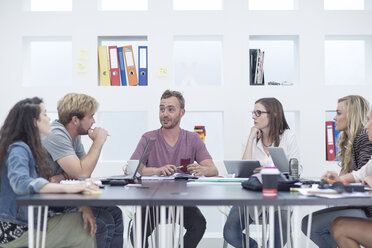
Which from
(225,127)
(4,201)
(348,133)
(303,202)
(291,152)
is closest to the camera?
(303,202)

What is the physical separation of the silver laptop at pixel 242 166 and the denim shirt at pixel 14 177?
1.16 meters

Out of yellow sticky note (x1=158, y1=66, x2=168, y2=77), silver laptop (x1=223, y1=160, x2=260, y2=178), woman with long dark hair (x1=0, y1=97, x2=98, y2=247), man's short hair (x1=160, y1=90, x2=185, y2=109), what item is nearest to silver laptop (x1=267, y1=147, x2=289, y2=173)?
silver laptop (x1=223, y1=160, x2=260, y2=178)

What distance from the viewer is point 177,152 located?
3.18 metres

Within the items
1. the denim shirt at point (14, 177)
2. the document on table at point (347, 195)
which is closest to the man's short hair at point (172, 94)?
the denim shirt at point (14, 177)

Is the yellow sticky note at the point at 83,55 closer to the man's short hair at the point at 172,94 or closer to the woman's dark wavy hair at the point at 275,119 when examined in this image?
the man's short hair at the point at 172,94

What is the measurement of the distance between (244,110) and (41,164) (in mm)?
2231

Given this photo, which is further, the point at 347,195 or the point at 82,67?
the point at 82,67

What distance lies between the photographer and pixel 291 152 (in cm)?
317

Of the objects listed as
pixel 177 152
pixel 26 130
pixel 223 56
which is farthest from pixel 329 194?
pixel 223 56

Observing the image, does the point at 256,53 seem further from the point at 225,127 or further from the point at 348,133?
the point at 348,133

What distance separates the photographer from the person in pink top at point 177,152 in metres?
2.99

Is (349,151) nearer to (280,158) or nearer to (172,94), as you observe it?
(280,158)

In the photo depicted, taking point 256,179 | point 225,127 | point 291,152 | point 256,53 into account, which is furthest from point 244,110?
point 256,179

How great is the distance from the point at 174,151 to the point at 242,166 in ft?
2.28
